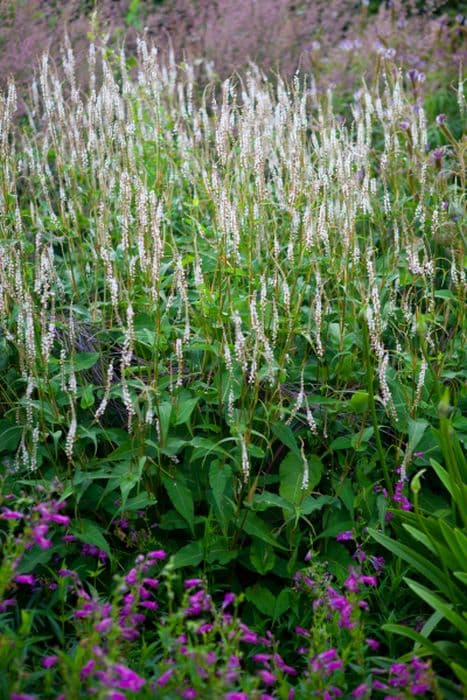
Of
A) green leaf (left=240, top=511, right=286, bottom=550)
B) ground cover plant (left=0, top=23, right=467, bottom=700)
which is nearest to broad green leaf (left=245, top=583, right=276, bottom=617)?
ground cover plant (left=0, top=23, right=467, bottom=700)

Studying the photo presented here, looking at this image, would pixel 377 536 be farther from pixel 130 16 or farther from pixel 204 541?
pixel 130 16

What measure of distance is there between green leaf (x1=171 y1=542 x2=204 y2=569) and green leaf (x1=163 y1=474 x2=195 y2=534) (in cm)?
5

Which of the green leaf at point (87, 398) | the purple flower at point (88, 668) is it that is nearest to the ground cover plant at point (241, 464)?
the green leaf at point (87, 398)

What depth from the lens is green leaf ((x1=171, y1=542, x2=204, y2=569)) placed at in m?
2.51

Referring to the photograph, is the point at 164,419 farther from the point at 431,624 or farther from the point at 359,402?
the point at 431,624

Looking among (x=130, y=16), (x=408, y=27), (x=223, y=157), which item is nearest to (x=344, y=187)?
(x=223, y=157)

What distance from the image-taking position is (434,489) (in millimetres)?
2996

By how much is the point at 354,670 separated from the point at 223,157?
170 centimetres

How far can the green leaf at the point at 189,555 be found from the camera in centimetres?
251

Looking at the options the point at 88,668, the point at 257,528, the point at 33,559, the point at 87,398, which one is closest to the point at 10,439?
the point at 87,398

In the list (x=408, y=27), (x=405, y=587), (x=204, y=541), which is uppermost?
(x=408, y=27)

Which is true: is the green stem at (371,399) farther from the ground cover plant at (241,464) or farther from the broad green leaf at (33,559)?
the broad green leaf at (33,559)

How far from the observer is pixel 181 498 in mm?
2590

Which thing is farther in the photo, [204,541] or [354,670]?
[204,541]
